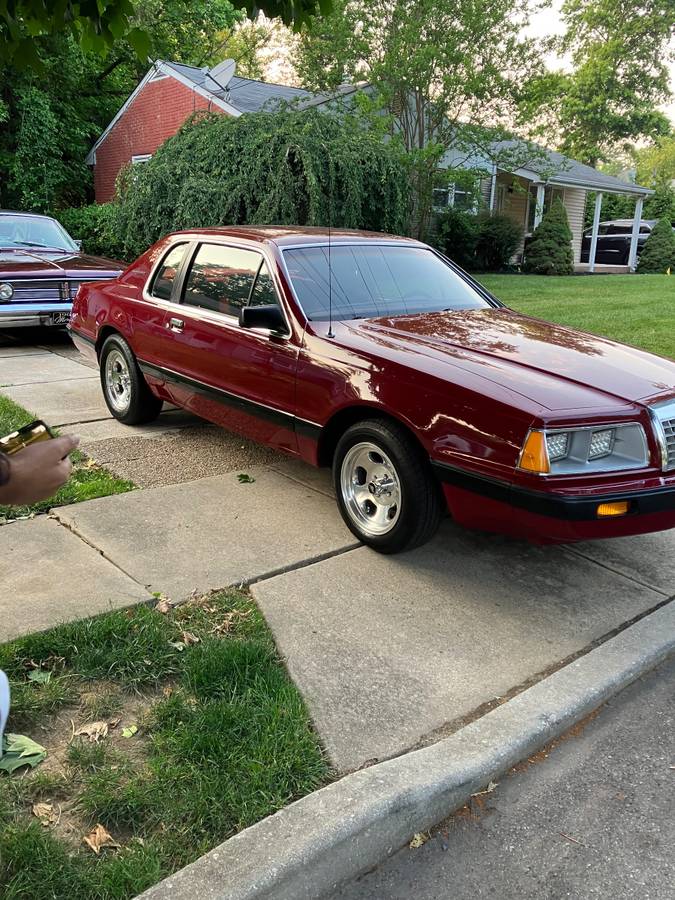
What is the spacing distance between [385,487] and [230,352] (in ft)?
5.00

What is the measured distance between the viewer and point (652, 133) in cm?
4638

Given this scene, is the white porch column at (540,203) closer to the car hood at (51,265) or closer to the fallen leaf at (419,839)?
the car hood at (51,265)

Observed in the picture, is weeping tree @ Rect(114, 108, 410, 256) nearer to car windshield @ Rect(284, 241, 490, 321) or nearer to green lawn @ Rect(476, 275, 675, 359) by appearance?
green lawn @ Rect(476, 275, 675, 359)

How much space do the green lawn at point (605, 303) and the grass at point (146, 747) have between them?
682 cm

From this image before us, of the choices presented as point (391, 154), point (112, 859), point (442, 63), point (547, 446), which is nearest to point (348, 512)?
point (547, 446)

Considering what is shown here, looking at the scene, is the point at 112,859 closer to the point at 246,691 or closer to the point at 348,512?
the point at 246,691

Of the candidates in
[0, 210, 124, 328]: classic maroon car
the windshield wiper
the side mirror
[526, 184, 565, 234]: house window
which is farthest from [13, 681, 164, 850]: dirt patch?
[526, 184, 565, 234]: house window

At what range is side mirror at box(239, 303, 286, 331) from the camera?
175 inches

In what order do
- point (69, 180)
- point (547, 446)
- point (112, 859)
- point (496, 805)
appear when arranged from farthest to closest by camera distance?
point (69, 180) → point (547, 446) → point (496, 805) → point (112, 859)

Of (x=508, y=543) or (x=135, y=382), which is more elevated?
(x=135, y=382)

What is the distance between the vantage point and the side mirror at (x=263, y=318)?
4.45 meters

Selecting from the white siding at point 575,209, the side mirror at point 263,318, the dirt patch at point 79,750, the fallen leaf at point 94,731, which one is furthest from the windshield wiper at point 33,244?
the white siding at point 575,209

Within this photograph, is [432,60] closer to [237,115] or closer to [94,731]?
[237,115]

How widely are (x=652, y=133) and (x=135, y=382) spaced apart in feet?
161
